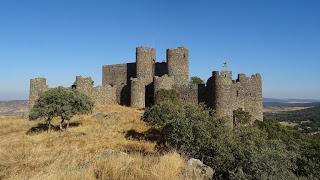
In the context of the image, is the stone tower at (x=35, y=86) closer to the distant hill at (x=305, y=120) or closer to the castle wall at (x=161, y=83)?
the castle wall at (x=161, y=83)

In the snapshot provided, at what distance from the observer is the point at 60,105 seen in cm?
2727

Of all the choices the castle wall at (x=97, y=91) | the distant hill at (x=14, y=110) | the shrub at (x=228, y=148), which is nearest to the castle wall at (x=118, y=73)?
the castle wall at (x=97, y=91)

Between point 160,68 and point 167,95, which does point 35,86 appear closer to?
point 160,68

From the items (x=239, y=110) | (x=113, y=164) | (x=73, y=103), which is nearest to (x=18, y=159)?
(x=113, y=164)

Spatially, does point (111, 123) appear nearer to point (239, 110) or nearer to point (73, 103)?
point (73, 103)

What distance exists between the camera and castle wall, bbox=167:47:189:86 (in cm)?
3916

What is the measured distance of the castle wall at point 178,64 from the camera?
39.2 meters

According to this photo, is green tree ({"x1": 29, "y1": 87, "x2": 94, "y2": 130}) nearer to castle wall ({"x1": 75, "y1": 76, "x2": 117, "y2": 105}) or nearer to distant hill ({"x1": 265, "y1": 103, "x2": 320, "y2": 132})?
castle wall ({"x1": 75, "y1": 76, "x2": 117, "y2": 105})

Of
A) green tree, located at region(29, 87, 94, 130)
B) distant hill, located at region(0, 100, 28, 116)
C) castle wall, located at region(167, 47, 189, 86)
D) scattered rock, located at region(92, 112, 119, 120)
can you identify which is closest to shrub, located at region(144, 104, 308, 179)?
green tree, located at region(29, 87, 94, 130)

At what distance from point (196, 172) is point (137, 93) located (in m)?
27.7

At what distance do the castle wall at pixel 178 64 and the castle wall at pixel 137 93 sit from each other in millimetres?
3197

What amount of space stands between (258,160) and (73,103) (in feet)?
58.3

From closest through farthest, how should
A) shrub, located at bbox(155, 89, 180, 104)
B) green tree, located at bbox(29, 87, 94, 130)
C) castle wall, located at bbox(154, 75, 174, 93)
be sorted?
1. green tree, located at bbox(29, 87, 94, 130)
2. shrub, located at bbox(155, 89, 180, 104)
3. castle wall, located at bbox(154, 75, 174, 93)

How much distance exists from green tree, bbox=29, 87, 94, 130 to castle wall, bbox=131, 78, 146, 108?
10.4 metres
